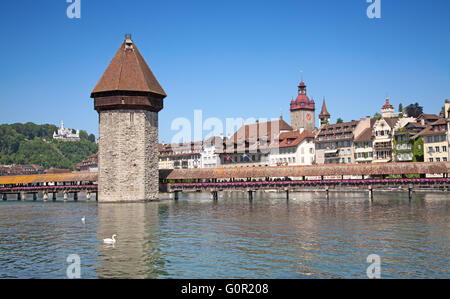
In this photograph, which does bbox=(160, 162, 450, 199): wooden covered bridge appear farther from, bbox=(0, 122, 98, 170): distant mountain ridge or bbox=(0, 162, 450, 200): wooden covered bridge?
bbox=(0, 122, 98, 170): distant mountain ridge

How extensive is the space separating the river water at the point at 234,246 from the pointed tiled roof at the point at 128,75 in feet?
55.2

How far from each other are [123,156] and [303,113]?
2839 inches

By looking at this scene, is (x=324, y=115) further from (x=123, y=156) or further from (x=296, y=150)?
(x=123, y=156)

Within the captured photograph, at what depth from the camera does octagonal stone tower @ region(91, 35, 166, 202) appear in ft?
145

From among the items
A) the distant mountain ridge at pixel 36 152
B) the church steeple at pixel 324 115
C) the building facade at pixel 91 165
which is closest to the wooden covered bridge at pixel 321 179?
the church steeple at pixel 324 115

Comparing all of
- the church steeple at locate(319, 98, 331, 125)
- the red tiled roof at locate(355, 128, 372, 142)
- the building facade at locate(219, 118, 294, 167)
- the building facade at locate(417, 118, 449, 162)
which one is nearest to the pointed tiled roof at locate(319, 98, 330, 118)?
the church steeple at locate(319, 98, 331, 125)

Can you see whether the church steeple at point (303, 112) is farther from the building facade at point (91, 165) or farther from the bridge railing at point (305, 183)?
the bridge railing at point (305, 183)

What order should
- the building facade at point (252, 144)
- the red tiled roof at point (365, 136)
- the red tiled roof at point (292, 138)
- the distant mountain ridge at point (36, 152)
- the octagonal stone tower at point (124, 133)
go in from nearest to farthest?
1. the octagonal stone tower at point (124, 133)
2. the red tiled roof at point (365, 136)
3. the red tiled roof at point (292, 138)
4. the building facade at point (252, 144)
5. the distant mountain ridge at point (36, 152)

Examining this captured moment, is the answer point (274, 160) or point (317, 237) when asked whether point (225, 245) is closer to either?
point (317, 237)

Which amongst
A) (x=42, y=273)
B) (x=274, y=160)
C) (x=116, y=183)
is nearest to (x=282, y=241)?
(x=42, y=273)

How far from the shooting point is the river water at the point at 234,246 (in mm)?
14648

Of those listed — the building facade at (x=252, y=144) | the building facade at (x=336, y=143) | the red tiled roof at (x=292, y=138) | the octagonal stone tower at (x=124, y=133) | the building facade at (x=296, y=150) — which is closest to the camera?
the octagonal stone tower at (x=124, y=133)

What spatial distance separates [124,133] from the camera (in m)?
44.3
